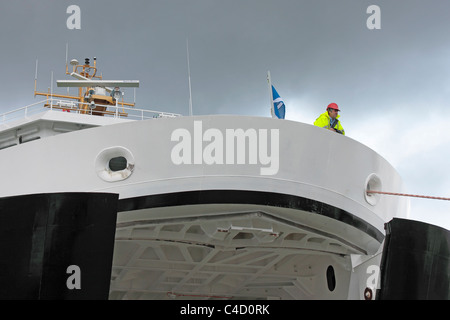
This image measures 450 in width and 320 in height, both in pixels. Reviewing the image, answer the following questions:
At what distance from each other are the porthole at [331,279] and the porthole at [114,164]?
459 cm

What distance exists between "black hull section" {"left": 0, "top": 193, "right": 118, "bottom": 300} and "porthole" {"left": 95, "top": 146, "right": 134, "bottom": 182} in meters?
0.61

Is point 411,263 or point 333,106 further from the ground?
Result: point 333,106

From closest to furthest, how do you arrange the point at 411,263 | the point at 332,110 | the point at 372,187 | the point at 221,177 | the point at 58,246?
1. the point at 58,246
2. the point at 221,177
3. the point at 411,263
4. the point at 372,187
5. the point at 332,110

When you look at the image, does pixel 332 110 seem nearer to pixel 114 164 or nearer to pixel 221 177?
pixel 221 177

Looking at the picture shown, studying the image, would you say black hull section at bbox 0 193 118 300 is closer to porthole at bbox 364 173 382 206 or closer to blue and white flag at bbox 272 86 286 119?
porthole at bbox 364 173 382 206

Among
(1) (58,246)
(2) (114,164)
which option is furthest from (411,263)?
(1) (58,246)

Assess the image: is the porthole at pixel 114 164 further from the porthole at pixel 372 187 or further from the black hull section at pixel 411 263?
the black hull section at pixel 411 263

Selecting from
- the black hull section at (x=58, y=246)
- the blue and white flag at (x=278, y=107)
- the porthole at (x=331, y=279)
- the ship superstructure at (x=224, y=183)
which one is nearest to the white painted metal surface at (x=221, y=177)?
the ship superstructure at (x=224, y=183)

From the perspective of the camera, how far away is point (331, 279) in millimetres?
11914

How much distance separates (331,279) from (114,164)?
4790mm

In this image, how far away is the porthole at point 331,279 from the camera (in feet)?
38.8

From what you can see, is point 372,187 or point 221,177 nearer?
point 221,177

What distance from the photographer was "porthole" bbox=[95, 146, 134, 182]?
927 cm

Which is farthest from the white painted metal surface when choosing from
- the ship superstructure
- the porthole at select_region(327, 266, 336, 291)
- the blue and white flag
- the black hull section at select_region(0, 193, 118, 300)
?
the blue and white flag
